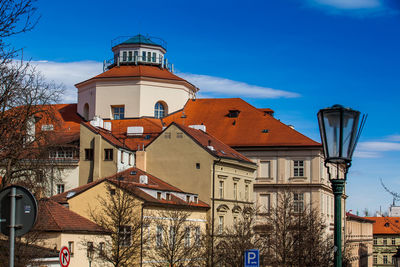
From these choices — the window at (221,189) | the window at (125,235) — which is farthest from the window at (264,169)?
the window at (125,235)

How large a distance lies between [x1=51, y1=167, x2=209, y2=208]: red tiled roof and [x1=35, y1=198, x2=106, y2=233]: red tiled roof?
3.41m

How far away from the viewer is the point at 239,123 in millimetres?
76438

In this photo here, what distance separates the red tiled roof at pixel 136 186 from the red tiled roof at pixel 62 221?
3408 mm

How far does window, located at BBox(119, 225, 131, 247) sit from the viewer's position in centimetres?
4134

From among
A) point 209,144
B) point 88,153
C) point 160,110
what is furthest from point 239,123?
point 88,153

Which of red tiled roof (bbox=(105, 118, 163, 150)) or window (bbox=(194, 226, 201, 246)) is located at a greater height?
red tiled roof (bbox=(105, 118, 163, 150))

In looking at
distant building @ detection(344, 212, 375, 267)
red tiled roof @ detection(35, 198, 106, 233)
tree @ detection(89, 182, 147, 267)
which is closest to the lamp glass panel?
red tiled roof @ detection(35, 198, 106, 233)

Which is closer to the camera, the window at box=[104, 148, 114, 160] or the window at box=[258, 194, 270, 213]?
the window at box=[104, 148, 114, 160]

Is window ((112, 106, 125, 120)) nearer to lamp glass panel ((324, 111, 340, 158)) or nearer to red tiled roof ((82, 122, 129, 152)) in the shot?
red tiled roof ((82, 122, 129, 152))

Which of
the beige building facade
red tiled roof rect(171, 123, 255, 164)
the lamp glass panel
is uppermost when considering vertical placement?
red tiled roof rect(171, 123, 255, 164)

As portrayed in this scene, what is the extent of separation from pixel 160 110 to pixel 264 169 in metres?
13.9

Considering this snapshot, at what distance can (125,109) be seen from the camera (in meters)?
76.1

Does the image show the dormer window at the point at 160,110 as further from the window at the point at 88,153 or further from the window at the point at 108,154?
the window at the point at 108,154

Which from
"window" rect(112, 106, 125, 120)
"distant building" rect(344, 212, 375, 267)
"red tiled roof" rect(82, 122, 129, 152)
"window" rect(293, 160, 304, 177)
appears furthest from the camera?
"distant building" rect(344, 212, 375, 267)
